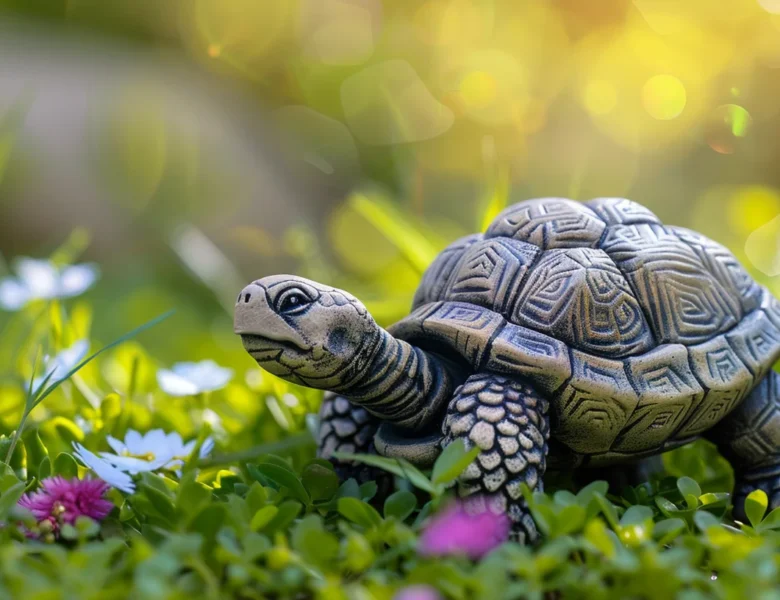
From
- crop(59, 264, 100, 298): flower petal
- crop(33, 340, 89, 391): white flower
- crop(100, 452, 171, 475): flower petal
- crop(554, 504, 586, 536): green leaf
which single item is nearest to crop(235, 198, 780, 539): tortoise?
crop(554, 504, 586, 536): green leaf

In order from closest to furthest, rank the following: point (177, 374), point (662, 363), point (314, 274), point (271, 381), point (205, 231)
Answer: point (662, 363), point (177, 374), point (271, 381), point (314, 274), point (205, 231)

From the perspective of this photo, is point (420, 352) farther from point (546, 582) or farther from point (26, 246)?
point (26, 246)

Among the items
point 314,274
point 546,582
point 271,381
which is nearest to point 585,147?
point 314,274

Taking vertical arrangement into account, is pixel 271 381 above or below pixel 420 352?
below

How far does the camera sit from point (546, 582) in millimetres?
1006

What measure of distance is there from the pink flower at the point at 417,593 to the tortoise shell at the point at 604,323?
430mm

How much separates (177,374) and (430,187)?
144 inches

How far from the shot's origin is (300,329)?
118cm

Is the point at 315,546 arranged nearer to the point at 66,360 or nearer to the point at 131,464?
the point at 131,464

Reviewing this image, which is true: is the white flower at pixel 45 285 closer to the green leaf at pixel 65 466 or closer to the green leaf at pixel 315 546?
the green leaf at pixel 65 466

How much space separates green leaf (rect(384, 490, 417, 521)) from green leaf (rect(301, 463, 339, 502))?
16 cm

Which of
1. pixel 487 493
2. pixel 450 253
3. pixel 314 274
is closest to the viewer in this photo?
pixel 487 493

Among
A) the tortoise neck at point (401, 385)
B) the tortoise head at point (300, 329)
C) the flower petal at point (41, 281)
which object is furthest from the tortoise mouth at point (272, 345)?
the flower petal at point (41, 281)

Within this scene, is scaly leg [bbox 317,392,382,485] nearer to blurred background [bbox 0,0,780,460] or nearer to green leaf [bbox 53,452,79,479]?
green leaf [bbox 53,452,79,479]
